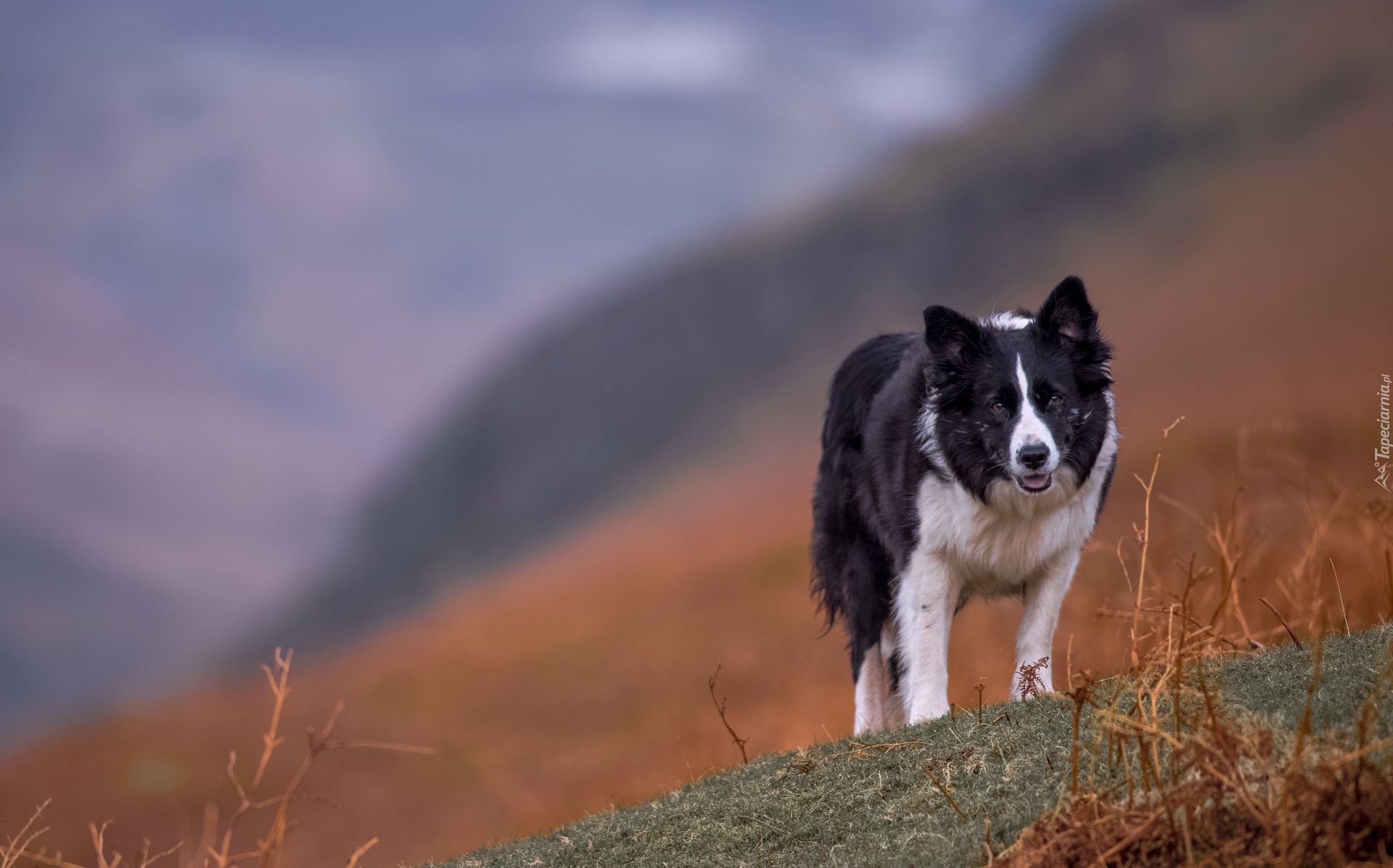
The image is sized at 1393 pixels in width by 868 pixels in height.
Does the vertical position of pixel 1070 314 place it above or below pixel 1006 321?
below

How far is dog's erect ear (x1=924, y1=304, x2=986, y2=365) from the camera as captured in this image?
Result: 15.3ft

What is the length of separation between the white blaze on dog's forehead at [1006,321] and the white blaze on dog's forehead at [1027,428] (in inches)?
11.2

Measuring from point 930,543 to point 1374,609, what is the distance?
344cm

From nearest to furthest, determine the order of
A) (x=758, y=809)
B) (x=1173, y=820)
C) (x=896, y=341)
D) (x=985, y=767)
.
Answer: (x=1173, y=820) → (x=985, y=767) → (x=758, y=809) → (x=896, y=341)

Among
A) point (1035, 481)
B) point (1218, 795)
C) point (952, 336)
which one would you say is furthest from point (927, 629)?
point (1218, 795)

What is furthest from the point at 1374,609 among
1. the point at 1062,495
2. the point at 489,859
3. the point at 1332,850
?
the point at 489,859

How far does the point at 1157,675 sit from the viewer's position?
3502 millimetres

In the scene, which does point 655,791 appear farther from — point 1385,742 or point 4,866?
point 1385,742

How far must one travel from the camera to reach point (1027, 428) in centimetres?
441

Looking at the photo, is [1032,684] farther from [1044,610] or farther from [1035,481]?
[1044,610]

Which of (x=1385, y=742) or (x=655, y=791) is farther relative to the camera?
(x=655, y=791)

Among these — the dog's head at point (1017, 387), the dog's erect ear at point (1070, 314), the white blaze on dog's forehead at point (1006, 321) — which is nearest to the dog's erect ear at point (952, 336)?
the dog's head at point (1017, 387)

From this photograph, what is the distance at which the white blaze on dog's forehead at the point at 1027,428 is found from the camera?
434 cm

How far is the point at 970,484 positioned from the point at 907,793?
1659mm
